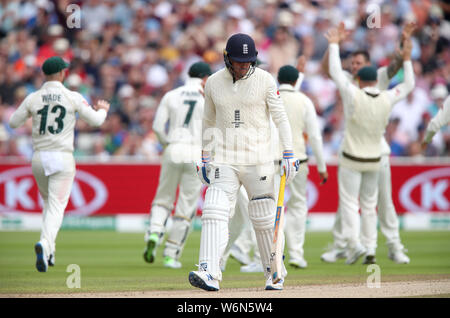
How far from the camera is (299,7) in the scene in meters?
21.5

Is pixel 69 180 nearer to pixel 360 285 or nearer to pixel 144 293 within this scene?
pixel 144 293

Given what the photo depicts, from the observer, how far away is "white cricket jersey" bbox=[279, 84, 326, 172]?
11.0 meters

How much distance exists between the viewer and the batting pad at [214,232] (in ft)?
25.8

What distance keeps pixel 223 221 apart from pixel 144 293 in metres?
1.19

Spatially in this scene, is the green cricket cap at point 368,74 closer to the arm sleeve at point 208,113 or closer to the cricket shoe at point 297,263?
the cricket shoe at point 297,263

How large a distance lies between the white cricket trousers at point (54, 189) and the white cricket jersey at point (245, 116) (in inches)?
105

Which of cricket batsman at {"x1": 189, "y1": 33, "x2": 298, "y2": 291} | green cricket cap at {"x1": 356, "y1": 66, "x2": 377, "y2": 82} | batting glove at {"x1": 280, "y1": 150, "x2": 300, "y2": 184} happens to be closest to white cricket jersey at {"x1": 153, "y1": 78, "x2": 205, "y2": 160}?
green cricket cap at {"x1": 356, "y1": 66, "x2": 377, "y2": 82}

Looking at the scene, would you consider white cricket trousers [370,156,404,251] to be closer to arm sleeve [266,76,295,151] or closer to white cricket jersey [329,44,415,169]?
white cricket jersey [329,44,415,169]

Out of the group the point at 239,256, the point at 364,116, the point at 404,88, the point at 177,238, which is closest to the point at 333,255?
the point at 239,256

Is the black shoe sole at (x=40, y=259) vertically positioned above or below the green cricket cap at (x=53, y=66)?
below

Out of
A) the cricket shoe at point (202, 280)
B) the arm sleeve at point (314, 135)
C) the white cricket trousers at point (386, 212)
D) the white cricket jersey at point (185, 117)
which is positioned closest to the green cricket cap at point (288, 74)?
the arm sleeve at point (314, 135)

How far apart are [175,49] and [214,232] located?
1356 cm

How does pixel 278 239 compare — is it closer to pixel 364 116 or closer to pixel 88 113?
pixel 88 113

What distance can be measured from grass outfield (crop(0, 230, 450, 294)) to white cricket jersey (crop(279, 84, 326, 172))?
156 cm
